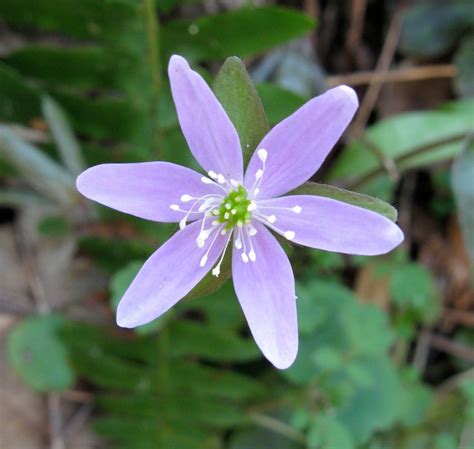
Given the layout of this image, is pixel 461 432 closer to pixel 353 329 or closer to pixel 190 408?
pixel 353 329

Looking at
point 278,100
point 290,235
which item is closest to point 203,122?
point 290,235

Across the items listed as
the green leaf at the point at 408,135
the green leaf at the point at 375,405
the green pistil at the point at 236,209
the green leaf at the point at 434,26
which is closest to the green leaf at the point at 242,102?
the green pistil at the point at 236,209

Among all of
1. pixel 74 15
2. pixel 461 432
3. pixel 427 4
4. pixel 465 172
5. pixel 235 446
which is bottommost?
pixel 235 446

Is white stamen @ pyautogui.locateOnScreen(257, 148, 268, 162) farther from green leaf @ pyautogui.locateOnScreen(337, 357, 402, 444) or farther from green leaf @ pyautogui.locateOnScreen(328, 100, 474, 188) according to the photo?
green leaf @ pyautogui.locateOnScreen(337, 357, 402, 444)

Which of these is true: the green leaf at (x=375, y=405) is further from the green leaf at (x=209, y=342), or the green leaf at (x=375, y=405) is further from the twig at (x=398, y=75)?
the twig at (x=398, y=75)

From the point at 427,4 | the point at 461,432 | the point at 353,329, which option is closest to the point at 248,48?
the point at 353,329

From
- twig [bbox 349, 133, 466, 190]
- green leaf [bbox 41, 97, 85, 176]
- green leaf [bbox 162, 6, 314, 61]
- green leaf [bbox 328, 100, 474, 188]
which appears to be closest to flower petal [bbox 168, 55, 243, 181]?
green leaf [bbox 162, 6, 314, 61]
